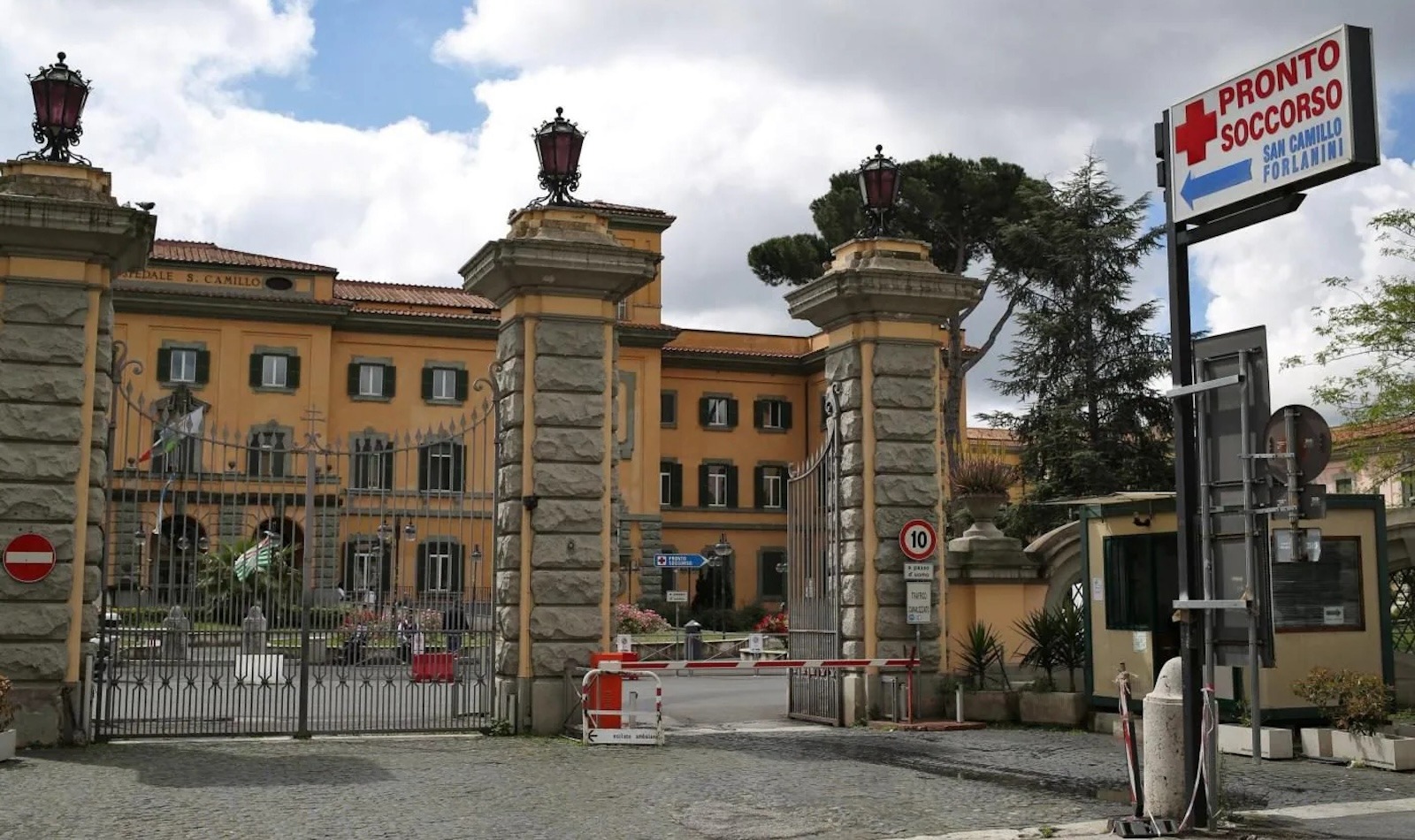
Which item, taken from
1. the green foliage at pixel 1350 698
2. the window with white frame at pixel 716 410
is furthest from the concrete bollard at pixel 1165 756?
the window with white frame at pixel 716 410

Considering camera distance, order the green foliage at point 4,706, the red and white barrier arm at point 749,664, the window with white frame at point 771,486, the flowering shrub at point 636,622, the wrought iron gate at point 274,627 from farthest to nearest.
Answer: the window with white frame at point 771,486, the flowering shrub at point 636,622, the red and white barrier arm at point 749,664, the wrought iron gate at point 274,627, the green foliage at point 4,706

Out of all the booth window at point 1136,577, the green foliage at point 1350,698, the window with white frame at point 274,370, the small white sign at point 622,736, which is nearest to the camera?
the green foliage at point 1350,698

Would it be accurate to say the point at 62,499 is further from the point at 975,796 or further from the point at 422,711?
the point at 975,796

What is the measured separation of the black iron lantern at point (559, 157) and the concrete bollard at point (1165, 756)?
7831mm

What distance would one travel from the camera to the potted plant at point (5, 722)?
1098 cm

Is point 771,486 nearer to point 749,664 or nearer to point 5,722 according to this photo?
point 749,664

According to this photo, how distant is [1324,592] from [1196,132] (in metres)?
6.14

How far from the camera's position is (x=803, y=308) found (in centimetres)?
1560

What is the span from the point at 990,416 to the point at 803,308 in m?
23.8

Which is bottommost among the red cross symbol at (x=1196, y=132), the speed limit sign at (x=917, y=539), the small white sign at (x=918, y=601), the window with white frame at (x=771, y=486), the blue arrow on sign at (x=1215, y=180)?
the small white sign at (x=918, y=601)

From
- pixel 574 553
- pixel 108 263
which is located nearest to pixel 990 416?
pixel 574 553

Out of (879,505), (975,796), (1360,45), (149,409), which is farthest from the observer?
(149,409)

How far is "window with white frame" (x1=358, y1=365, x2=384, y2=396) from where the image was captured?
46.6 m

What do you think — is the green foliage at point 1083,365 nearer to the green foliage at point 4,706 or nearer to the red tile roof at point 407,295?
the red tile roof at point 407,295
